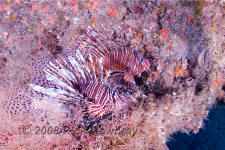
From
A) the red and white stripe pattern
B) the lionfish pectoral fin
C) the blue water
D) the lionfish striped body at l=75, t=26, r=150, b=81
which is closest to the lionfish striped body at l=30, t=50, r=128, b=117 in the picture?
the lionfish pectoral fin

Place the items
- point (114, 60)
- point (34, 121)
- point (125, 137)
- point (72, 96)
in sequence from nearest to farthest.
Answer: point (34, 121)
point (72, 96)
point (125, 137)
point (114, 60)

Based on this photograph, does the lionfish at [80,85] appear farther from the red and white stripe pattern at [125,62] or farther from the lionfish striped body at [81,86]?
the red and white stripe pattern at [125,62]

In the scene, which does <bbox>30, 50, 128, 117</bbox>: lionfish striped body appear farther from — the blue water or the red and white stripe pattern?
the blue water

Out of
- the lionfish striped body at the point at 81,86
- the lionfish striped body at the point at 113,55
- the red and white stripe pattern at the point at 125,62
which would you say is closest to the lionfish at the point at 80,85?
the lionfish striped body at the point at 81,86

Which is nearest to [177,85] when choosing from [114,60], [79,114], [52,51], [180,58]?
[180,58]

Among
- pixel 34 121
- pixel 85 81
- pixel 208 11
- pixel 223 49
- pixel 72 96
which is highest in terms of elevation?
pixel 208 11

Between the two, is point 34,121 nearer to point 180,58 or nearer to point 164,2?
point 180,58
